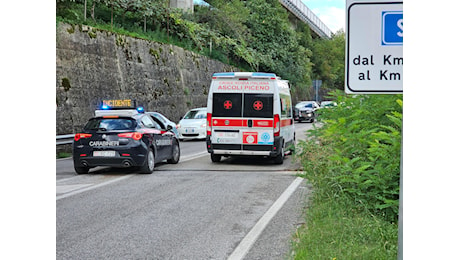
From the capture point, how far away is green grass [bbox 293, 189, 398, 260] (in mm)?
5539

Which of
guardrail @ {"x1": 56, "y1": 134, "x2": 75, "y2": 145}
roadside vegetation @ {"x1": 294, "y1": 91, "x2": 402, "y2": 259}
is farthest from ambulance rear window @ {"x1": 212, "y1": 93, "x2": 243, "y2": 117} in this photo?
roadside vegetation @ {"x1": 294, "y1": 91, "x2": 402, "y2": 259}

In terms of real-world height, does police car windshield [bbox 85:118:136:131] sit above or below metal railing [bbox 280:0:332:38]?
below

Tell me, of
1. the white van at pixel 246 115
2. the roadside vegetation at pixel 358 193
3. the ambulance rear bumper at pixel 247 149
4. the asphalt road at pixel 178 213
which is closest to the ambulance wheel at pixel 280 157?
the white van at pixel 246 115

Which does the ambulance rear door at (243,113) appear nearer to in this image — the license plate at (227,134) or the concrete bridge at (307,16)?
the license plate at (227,134)

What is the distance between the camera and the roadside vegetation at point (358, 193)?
229 inches

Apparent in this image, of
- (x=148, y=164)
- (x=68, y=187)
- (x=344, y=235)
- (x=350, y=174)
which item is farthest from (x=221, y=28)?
(x=344, y=235)

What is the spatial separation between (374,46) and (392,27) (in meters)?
0.17

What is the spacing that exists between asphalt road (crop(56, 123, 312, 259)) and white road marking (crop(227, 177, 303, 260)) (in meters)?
0.01

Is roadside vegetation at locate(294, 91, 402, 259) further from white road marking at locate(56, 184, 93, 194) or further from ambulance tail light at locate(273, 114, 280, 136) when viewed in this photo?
ambulance tail light at locate(273, 114, 280, 136)

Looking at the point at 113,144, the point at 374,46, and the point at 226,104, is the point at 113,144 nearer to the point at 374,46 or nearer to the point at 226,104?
the point at 226,104

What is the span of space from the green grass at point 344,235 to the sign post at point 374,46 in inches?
90.8
